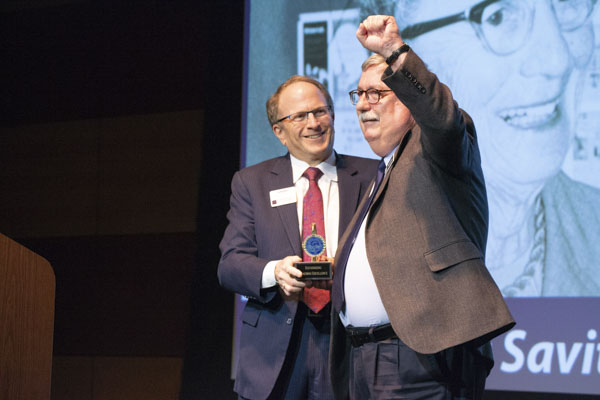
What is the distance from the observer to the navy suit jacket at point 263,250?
2.23 metres

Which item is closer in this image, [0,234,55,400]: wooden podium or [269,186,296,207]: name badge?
[0,234,55,400]: wooden podium

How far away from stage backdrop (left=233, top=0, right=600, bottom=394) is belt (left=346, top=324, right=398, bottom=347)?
160 centimetres

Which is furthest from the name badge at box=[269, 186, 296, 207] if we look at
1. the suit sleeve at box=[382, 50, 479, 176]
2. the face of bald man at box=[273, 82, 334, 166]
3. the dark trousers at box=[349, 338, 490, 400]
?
the suit sleeve at box=[382, 50, 479, 176]

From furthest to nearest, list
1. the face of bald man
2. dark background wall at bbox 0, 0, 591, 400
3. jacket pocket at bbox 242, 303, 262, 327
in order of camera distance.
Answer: dark background wall at bbox 0, 0, 591, 400 → the face of bald man → jacket pocket at bbox 242, 303, 262, 327

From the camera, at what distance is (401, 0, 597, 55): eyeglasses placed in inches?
124

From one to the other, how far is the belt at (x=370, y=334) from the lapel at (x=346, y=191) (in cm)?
57

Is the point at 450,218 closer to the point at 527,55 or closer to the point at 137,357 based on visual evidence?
the point at 527,55

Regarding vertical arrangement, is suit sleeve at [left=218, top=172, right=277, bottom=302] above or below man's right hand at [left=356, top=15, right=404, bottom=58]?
below

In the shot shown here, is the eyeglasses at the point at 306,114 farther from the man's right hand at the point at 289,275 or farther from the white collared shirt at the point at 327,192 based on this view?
the man's right hand at the point at 289,275

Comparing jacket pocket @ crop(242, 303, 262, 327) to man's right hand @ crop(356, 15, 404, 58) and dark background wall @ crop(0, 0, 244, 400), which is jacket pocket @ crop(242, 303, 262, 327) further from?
dark background wall @ crop(0, 0, 244, 400)

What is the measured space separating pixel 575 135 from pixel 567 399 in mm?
1273

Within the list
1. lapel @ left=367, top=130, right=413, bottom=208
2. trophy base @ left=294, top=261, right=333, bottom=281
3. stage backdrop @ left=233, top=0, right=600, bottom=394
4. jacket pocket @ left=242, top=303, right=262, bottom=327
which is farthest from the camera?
stage backdrop @ left=233, top=0, right=600, bottom=394

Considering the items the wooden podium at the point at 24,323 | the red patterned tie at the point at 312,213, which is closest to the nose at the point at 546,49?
the red patterned tie at the point at 312,213

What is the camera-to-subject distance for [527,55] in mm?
3199
